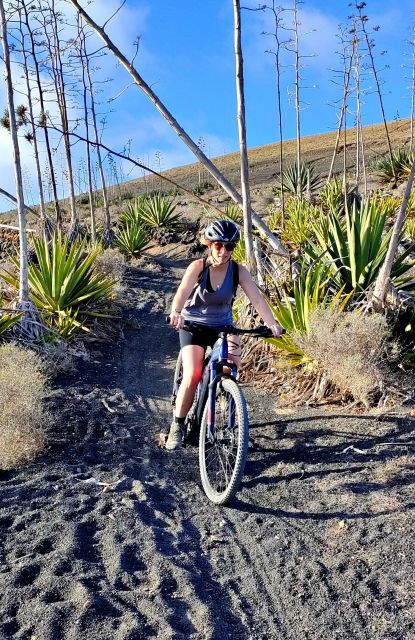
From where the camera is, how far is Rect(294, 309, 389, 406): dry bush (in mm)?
5062

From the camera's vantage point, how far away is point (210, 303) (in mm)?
4238

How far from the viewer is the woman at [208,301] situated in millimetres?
4031

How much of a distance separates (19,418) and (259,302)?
2060 mm

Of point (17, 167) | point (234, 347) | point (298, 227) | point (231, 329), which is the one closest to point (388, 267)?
point (234, 347)

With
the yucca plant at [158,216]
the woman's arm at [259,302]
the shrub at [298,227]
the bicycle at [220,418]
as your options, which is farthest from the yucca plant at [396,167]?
the bicycle at [220,418]

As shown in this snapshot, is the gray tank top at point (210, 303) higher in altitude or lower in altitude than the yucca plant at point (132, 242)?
lower

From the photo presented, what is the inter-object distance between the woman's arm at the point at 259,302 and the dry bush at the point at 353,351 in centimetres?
128

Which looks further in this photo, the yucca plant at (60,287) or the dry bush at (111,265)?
the dry bush at (111,265)

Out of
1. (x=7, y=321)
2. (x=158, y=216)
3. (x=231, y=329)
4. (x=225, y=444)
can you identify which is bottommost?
(x=225, y=444)

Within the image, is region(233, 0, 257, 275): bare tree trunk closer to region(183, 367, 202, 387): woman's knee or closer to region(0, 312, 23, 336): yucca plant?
→ region(183, 367, 202, 387): woman's knee

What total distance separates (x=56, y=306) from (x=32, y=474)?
4.48m

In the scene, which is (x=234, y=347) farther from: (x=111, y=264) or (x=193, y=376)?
(x=111, y=264)

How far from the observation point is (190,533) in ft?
11.3

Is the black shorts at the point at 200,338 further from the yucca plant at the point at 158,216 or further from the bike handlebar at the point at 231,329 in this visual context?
the yucca plant at the point at 158,216
